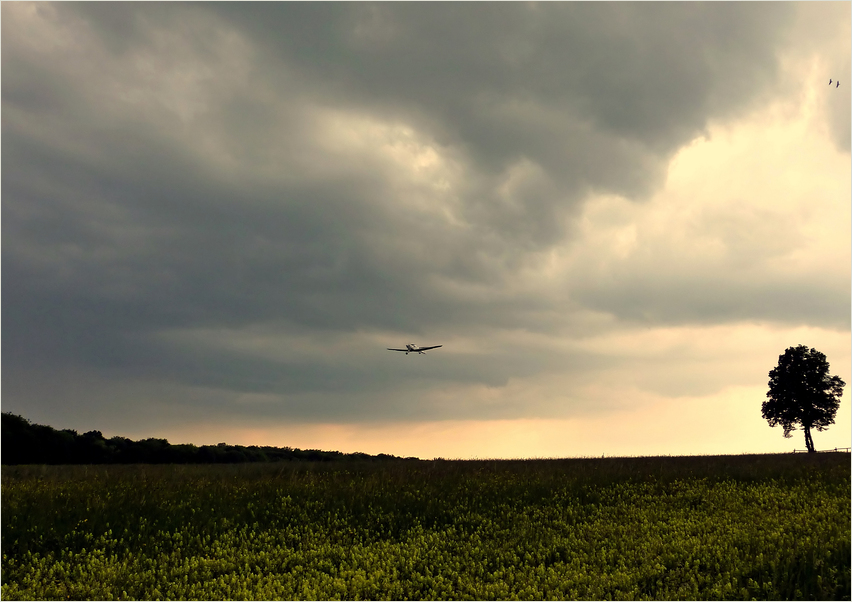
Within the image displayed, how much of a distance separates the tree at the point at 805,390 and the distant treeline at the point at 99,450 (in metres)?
43.7

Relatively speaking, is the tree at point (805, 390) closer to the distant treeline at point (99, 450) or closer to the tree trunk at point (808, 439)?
the tree trunk at point (808, 439)

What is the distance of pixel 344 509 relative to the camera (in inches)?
988

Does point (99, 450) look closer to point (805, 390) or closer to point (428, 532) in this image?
point (428, 532)

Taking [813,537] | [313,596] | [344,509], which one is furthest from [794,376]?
[313,596]

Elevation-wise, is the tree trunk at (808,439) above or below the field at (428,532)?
above

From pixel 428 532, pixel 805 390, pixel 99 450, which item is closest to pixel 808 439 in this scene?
pixel 805 390

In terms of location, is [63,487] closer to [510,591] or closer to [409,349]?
[510,591]

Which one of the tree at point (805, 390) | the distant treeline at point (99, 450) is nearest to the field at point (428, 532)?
the distant treeline at point (99, 450)

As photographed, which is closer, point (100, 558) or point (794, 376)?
point (100, 558)

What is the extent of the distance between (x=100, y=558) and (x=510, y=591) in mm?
13763

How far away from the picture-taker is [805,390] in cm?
6172

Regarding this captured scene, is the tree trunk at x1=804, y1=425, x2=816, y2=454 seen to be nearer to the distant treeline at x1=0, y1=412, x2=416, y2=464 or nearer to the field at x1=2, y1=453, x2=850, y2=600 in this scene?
the field at x1=2, y1=453, x2=850, y2=600

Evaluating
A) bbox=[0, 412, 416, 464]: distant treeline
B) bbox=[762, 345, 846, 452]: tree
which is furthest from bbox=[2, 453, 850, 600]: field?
bbox=[762, 345, 846, 452]: tree

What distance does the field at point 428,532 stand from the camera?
56.6 feet
